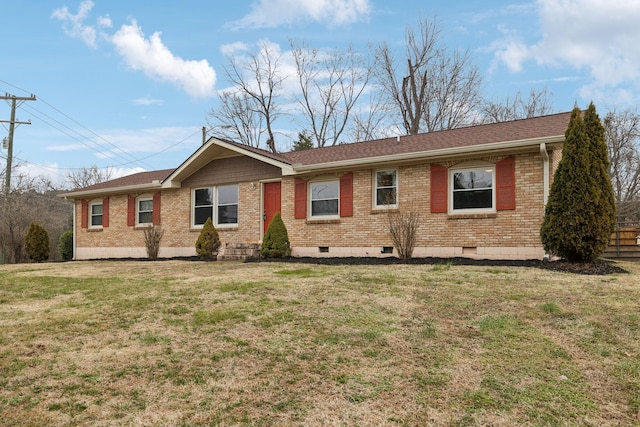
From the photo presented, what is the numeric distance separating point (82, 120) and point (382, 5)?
75.6ft

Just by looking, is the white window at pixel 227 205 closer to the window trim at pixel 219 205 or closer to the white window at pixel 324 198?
the window trim at pixel 219 205

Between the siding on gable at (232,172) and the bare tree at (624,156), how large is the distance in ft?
67.4

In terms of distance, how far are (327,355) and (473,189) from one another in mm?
8422

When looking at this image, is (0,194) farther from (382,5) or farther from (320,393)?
(320,393)

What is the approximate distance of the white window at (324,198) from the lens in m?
13.3

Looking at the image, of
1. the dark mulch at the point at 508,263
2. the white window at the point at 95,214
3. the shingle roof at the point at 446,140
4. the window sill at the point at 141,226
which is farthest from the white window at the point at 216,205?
the white window at the point at 95,214

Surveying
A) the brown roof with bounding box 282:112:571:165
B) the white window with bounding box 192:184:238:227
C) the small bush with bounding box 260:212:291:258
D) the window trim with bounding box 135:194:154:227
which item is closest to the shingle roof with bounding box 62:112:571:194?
the brown roof with bounding box 282:112:571:165

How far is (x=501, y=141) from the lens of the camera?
10.6 m

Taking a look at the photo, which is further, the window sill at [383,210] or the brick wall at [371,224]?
the window sill at [383,210]

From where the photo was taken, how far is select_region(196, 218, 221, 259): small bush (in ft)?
46.4

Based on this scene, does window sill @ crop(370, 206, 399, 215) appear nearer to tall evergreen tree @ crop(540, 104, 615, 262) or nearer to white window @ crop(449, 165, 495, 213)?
white window @ crop(449, 165, 495, 213)

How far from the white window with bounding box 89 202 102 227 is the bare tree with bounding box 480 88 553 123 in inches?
842

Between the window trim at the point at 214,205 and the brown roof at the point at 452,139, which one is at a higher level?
the brown roof at the point at 452,139

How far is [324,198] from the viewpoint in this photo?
13.5m
